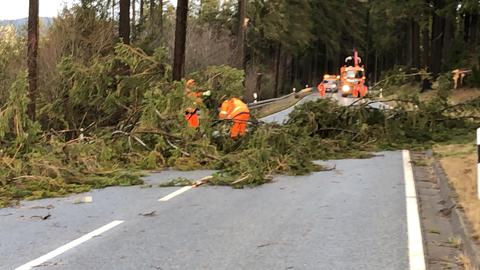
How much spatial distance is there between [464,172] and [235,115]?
20.1 feet

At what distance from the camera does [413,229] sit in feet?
23.8

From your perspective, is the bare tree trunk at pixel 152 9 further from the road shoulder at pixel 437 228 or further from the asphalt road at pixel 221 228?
the road shoulder at pixel 437 228

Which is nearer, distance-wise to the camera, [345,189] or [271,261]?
[271,261]

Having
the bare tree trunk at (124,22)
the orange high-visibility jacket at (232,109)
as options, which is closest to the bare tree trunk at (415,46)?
the bare tree trunk at (124,22)

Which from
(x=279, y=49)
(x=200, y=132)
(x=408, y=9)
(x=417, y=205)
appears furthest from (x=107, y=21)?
(x=279, y=49)

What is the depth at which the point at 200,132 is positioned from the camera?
45.0 ft

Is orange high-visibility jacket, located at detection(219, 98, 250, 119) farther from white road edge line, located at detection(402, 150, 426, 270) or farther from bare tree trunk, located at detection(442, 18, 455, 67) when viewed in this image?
bare tree trunk, located at detection(442, 18, 455, 67)

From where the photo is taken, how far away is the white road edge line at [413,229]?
5.96m

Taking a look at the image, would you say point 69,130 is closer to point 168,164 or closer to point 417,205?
point 168,164

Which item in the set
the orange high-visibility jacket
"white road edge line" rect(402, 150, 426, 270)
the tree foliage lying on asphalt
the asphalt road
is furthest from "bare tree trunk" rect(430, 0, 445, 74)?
the asphalt road

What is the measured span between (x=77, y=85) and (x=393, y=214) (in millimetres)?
9656

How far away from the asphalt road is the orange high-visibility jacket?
4.22 meters

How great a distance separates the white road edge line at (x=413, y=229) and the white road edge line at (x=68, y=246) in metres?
3.61

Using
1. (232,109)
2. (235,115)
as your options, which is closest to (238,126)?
(235,115)
